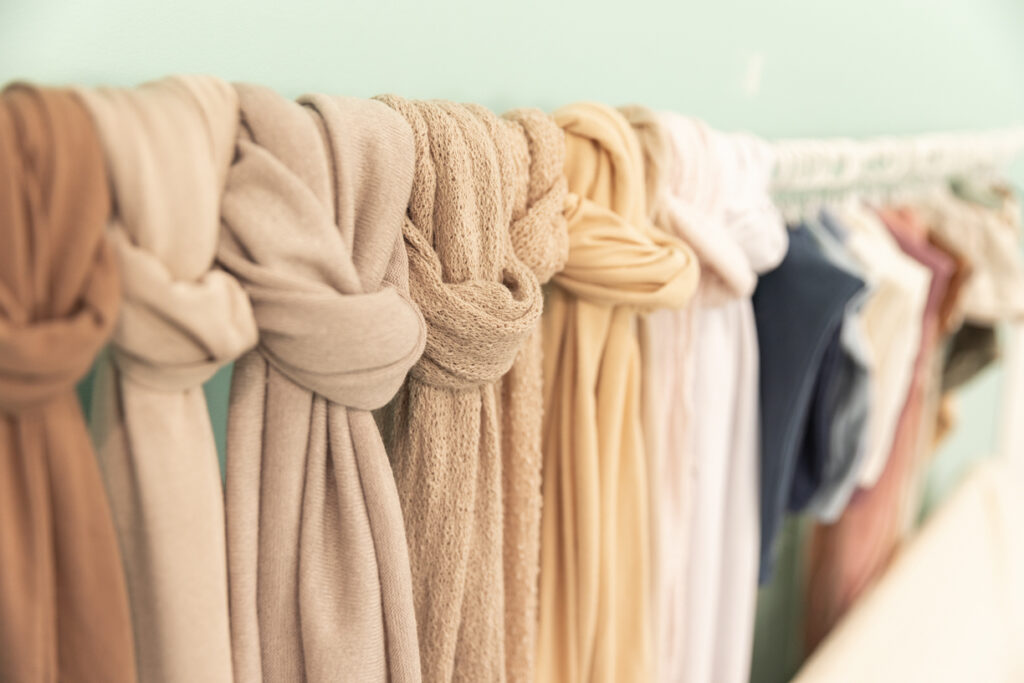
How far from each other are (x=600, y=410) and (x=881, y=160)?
0.74 metres

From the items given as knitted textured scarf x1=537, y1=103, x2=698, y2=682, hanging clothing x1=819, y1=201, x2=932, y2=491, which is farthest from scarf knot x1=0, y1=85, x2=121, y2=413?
hanging clothing x1=819, y1=201, x2=932, y2=491

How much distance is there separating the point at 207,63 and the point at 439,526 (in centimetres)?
38

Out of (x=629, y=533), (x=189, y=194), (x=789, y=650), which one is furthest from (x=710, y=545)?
(x=789, y=650)

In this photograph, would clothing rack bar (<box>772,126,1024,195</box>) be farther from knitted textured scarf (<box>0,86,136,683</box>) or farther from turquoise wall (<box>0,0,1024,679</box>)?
knitted textured scarf (<box>0,86,136,683</box>)

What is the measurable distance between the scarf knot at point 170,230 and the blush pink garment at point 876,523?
3.31 feet

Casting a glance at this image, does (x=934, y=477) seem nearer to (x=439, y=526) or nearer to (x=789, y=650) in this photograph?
(x=789, y=650)

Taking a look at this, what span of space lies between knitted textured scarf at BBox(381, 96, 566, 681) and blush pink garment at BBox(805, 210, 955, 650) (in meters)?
0.77

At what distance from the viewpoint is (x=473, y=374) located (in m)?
0.53

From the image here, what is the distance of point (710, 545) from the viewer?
2.86ft

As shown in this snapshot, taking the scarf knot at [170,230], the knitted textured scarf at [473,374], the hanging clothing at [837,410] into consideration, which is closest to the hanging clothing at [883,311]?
the hanging clothing at [837,410]

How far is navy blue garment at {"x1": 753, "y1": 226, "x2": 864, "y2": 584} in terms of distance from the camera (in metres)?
0.83

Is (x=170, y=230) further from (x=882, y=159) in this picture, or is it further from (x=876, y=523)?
(x=876, y=523)

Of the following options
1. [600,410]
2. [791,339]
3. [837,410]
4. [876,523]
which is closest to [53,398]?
[600,410]

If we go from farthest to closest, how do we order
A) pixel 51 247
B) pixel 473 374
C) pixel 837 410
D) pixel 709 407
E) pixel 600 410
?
1. pixel 837 410
2. pixel 709 407
3. pixel 600 410
4. pixel 473 374
5. pixel 51 247
